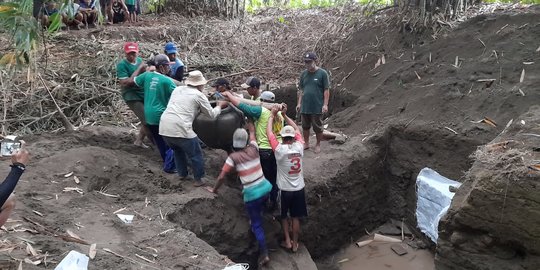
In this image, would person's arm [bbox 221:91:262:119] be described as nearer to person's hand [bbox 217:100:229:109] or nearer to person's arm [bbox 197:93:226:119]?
person's hand [bbox 217:100:229:109]

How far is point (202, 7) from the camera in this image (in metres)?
13.6

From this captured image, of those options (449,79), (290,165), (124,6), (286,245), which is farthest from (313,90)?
(124,6)

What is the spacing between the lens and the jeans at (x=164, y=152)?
682 centimetres

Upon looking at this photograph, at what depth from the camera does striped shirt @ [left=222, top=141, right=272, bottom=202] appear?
6.04 m

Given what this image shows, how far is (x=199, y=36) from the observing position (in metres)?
11.8

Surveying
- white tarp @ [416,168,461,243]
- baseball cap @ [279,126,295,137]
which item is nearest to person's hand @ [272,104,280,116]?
baseball cap @ [279,126,295,137]

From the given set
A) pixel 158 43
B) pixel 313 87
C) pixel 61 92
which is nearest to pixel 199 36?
pixel 158 43

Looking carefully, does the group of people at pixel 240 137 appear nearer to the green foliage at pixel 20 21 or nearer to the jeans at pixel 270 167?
the jeans at pixel 270 167

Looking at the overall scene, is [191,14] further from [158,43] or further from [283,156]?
[283,156]

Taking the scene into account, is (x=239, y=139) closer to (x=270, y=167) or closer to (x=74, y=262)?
(x=270, y=167)

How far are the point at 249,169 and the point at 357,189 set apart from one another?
8.72 ft

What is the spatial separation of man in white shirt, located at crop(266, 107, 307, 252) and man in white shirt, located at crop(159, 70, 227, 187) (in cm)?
90

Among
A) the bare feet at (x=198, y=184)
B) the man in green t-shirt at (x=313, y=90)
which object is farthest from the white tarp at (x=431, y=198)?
the bare feet at (x=198, y=184)

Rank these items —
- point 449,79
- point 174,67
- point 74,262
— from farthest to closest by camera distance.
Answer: point 449,79, point 174,67, point 74,262
